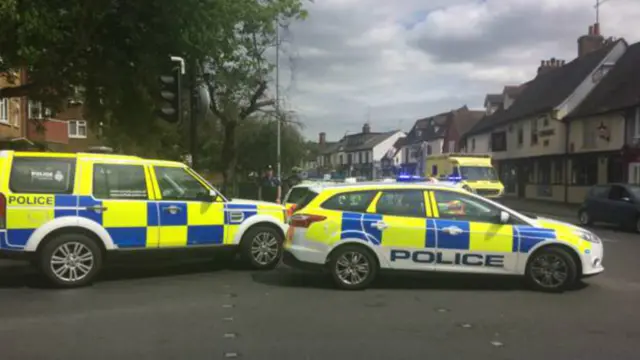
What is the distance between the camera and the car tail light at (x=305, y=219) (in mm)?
8156

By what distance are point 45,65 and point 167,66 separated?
2.30m

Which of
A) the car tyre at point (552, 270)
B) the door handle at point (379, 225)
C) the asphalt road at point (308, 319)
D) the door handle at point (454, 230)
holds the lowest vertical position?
the asphalt road at point (308, 319)

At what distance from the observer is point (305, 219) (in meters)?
8.20

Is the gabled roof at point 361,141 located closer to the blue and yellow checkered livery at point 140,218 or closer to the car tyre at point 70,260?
the blue and yellow checkered livery at point 140,218

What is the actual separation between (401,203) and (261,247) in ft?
8.31

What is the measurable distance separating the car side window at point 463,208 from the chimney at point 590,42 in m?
35.0

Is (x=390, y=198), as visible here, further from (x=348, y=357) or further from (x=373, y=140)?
(x=373, y=140)

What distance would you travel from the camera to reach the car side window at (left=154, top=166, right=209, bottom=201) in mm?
8812

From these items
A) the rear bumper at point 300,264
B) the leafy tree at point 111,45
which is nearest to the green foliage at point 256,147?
the leafy tree at point 111,45

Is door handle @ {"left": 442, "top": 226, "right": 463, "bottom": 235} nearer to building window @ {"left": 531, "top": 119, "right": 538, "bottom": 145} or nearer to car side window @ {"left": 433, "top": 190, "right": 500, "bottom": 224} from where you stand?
car side window @ {"left": 433, "top": 190, "right": 500, "bottom": 224}

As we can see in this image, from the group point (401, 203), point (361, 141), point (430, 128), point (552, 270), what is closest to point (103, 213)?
point (401, 203)

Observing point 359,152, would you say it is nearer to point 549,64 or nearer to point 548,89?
point 549,64

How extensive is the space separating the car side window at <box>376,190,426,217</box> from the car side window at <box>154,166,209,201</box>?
9.12 ft

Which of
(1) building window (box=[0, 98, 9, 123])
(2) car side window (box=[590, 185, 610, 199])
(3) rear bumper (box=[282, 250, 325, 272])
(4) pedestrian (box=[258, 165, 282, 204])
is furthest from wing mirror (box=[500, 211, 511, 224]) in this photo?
(1) building window (box=[0, 98, 9, 123])
